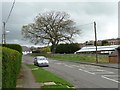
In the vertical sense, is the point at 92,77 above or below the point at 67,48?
below

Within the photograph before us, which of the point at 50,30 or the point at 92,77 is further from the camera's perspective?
the point at 50,30

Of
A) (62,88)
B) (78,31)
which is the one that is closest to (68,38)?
(78,31)

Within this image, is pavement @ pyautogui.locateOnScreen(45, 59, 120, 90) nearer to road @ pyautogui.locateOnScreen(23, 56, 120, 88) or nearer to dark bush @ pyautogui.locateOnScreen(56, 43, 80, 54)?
road @ pyautogui.locateOnScreen(23, 56, 120, 88)

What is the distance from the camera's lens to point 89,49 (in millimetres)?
109938

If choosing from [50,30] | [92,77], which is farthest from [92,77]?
[50,30]

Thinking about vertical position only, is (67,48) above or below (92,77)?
above

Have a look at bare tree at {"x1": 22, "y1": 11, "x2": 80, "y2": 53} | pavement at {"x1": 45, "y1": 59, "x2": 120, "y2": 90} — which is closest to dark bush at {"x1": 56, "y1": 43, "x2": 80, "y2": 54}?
bare tree at {"x1": 22, "y1": 11, "x2": 80, "y2": 53}

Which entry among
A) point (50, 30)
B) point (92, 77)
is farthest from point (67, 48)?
point (92, 77)

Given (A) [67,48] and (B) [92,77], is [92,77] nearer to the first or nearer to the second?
(B) [92,77]

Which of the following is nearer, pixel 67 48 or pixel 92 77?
pixel 92 77

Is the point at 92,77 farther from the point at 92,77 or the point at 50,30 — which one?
the point at 50,30

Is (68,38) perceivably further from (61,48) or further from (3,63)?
(3,63)

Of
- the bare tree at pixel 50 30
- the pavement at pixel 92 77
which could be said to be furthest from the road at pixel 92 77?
the bare tree at pixel 50 30

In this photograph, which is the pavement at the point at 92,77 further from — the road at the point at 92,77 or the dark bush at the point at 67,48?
the dark bush at the point at 67,48
